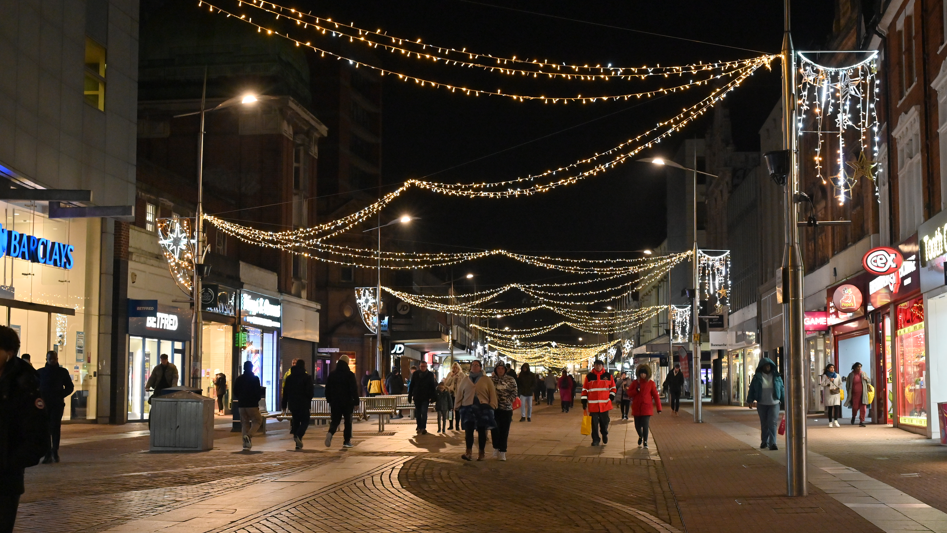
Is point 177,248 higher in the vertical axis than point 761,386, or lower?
higher

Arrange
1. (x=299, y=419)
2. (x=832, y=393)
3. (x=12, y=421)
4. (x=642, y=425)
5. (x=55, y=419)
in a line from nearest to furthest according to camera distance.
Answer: (x=12, y=421) → (x=55, y=419) → (x=299, y=419) → (x=642, y=425) → (x=832, y=393)

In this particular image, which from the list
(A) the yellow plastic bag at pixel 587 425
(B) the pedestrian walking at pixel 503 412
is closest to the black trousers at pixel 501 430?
(B) the pedestrian walking at pixel 503 412

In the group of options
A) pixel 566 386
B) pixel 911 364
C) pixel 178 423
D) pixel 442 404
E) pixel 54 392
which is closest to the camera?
pixel 54 392

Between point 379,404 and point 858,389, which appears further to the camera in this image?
point 379,404

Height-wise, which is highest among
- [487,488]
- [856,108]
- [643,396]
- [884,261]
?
[856,108]

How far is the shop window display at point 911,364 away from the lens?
74.6ft

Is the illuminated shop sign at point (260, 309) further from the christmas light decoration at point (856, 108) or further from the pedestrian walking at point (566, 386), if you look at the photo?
the christmas light decoration at point (856, 108)

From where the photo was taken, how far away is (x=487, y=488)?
13.5m

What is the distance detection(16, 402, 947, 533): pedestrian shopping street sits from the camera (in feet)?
34.4

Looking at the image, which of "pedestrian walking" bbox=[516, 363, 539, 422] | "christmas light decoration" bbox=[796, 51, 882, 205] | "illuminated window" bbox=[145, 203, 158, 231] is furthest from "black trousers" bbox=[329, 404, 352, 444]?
"illuminated window" bbox=[145, 203, 158, 231]

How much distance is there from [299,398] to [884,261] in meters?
13.1

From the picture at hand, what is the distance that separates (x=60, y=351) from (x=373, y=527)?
18.9 metres

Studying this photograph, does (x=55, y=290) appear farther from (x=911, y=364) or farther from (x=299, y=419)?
(x=911, y=364)

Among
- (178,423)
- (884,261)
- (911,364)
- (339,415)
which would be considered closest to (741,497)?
(339,415)
